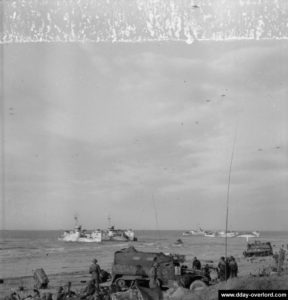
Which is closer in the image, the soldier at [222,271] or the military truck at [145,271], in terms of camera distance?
the military truck at [145,271]

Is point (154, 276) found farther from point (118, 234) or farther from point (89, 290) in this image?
point (118, 234)

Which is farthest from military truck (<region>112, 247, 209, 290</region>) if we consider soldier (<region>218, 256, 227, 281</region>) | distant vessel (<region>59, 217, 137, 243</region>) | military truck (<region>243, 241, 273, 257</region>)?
military truck (<region>243, 241, 273, 257</region>)

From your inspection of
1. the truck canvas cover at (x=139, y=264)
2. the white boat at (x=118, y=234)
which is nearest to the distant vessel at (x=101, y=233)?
the white boat at (x=118, y=234)

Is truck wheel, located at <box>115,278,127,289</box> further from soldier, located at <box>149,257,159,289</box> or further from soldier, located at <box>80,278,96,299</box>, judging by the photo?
soldier, located at <box>149,257,159,289</box>

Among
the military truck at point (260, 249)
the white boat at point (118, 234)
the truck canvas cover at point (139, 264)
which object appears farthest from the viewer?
the military truck at point (260, 249)

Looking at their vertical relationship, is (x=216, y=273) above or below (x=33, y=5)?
below

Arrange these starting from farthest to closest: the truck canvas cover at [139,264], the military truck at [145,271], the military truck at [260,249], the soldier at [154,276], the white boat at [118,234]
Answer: the military truck at [260,249], the white boat at [118,234], the truck canvas cover at [139,264], the military truck at [145,271], the soldier at [154,276]

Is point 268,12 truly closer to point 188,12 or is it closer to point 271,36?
point 271,36

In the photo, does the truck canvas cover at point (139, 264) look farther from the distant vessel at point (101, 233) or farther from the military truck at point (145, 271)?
the distant vessel at point (101, 233)

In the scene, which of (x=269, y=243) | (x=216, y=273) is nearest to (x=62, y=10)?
(x=216, y=273)
